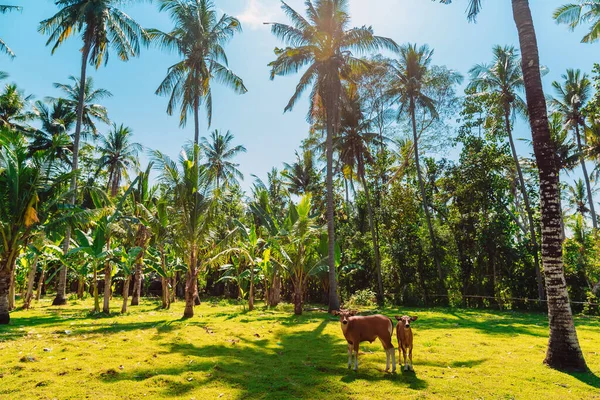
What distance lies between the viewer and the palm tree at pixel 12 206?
37.4 ft

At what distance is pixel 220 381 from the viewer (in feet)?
18.7

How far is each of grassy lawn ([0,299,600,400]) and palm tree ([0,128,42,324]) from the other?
1.84m

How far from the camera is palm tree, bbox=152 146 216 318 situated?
47.3ft

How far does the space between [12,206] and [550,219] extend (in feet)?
50.2

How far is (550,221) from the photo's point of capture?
6.99 m

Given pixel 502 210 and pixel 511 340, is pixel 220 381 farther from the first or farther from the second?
pixel 502 210

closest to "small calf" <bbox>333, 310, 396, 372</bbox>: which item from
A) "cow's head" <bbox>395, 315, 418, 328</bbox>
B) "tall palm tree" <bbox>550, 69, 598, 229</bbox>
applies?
"cow's head" <bbox>395, 315, 418, 328</bbox>

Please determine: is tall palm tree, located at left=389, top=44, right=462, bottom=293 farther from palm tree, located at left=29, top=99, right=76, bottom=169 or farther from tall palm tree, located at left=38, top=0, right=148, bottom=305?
palm tree, located at left=29, top=99, right=76, bottom=169

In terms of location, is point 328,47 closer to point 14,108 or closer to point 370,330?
point 370,330

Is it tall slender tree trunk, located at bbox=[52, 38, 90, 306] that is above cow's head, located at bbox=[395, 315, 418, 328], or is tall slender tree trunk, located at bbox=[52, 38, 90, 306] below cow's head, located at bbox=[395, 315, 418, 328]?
above

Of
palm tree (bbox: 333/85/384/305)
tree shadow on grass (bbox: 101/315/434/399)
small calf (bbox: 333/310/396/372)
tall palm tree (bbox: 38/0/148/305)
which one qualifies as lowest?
tree shadow on grass (bbox: 101/315/434/399)

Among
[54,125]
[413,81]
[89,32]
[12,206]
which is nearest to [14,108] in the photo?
[54,125]

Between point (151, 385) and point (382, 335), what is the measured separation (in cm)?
391

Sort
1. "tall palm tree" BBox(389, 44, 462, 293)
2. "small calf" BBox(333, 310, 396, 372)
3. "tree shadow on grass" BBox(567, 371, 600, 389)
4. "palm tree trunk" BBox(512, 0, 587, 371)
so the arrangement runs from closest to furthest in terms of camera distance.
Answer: "tree shadow on grass" BBox(567, 371, 600, 389) → "small calf" BBox(333, 310, 396, 372) → "palm tree trunk" BBox(512, 0, 587, 371) → "tall palm tree" BBox(389, 44, 462, 293)
